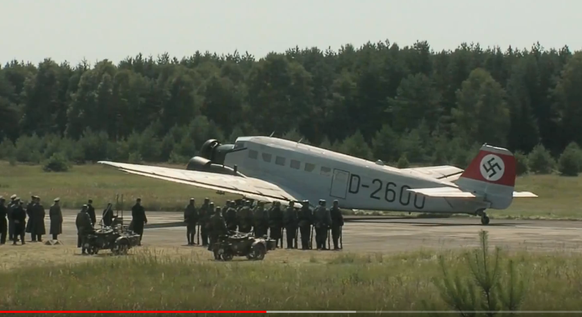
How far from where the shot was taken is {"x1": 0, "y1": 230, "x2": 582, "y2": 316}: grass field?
60.7 feet

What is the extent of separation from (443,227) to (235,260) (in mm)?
14664

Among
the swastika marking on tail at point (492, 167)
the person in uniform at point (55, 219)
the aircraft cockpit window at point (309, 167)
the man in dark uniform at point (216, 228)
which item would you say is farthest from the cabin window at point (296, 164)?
the man in dark uniform at point (216, 228)

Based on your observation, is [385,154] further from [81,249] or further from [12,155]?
[81,249]

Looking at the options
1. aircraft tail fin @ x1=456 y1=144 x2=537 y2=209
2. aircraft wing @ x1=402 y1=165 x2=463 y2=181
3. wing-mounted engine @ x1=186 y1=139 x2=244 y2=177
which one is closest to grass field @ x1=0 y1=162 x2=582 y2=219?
aircraft wing @ x1=402 y1=165 x2=463 y2=181

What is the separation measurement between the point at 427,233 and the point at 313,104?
311 feet

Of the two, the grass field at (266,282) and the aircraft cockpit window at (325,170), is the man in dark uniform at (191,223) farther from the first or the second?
the aircraft cockpit window at (325,170)

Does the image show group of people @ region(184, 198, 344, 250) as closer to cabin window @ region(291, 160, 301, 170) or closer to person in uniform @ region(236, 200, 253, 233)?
person in uniform @ region(236, 200, 253, 233)

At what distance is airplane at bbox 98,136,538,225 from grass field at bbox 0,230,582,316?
1492 cm

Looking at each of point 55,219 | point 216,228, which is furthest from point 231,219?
point 55,219

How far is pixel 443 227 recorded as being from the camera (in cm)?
3919

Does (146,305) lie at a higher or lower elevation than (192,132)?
lower

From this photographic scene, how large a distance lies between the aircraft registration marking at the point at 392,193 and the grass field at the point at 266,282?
621 inches

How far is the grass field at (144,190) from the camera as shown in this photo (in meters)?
52.2

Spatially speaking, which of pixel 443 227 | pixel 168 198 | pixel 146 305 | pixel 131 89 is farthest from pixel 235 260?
pixel 131 89
